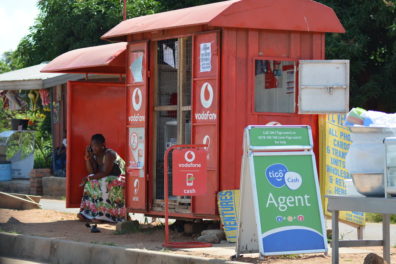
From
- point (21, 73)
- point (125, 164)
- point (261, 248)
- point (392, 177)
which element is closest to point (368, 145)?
point (392, 177)

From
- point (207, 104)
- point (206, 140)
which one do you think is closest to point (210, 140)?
point (206, 140)

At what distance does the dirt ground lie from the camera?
8.62 meters

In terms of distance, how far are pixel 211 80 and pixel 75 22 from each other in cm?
1686

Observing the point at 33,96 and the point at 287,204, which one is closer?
the point at 287,204

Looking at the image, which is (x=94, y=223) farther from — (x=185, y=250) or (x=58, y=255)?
(x=185, y=250)

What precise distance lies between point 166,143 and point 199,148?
4.74ft

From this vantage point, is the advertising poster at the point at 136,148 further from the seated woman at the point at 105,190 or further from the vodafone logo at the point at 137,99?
the seated woman at the point at 105,190

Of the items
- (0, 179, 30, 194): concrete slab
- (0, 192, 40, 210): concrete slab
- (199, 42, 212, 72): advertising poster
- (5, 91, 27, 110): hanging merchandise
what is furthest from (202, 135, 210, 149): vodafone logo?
(5, 91, 27, 110): hanging merchandise

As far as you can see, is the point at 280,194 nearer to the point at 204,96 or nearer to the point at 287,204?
the point at 287,204

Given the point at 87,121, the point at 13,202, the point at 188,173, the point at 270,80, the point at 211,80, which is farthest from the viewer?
the point at 13,202

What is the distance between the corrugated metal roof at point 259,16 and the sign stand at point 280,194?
6.50 feet

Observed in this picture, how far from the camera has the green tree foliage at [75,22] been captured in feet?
85.8

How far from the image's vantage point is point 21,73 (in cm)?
2142

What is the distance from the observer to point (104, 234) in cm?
1150
